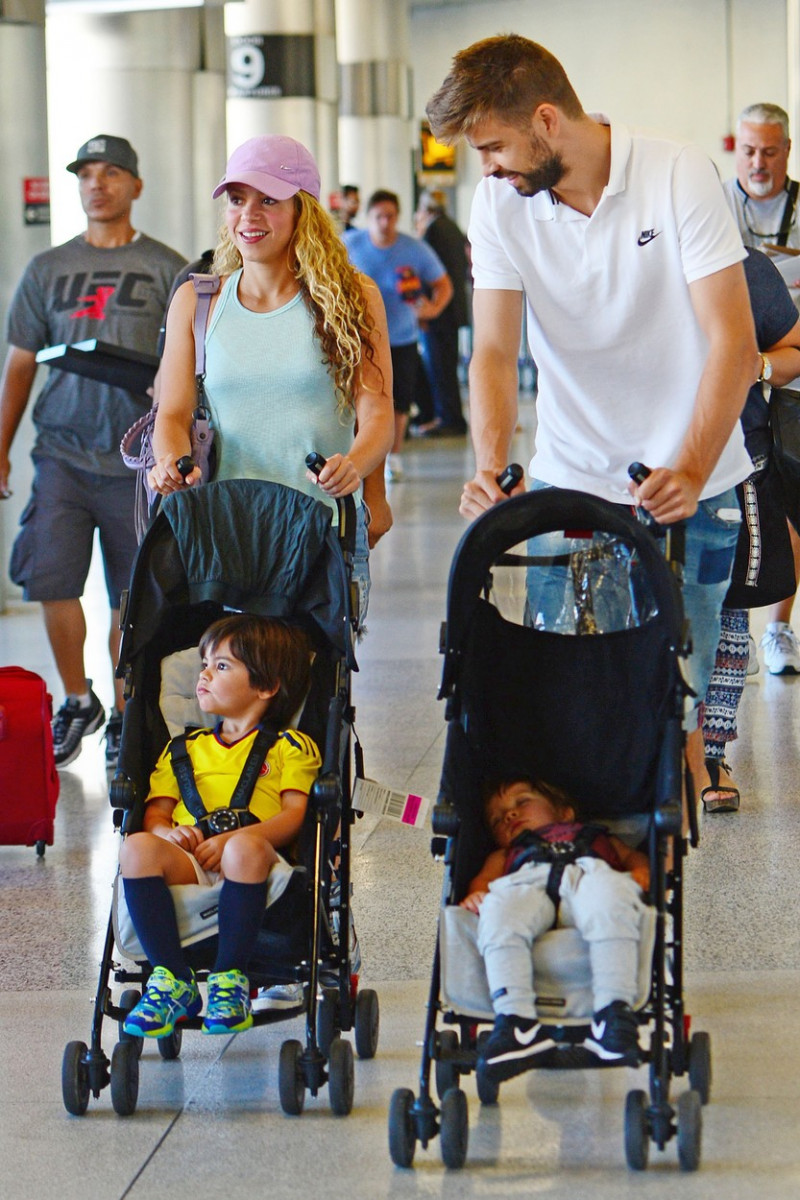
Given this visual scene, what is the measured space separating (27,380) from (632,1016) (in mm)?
3759

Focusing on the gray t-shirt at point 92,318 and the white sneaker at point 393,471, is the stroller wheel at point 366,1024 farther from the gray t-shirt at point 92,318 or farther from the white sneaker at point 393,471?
the white sneaker at point 393,471

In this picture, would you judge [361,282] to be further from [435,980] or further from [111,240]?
[111,240]

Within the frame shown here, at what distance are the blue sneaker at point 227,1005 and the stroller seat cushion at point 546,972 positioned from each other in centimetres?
38

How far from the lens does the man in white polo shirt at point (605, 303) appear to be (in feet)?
10.0

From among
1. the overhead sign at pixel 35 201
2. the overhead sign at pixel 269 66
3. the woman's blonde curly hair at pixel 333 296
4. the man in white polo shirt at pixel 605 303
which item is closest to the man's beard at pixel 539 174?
the man in white polo shirt at pixel 605 303

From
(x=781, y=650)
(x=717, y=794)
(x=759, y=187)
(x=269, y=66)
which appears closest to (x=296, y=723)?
(x=717, y=794)

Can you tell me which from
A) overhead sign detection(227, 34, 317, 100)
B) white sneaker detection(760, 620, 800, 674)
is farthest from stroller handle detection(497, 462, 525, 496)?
overhead sign detection(227, 34, 317, 100)

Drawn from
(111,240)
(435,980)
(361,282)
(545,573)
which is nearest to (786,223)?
(111,240)

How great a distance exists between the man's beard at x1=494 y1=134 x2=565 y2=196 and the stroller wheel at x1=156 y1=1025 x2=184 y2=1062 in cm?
172

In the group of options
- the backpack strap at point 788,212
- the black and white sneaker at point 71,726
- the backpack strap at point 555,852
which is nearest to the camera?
the backpack strap at point 555,852

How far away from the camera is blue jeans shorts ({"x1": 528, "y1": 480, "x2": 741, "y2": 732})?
3.35 meters

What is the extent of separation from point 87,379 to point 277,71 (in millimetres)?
11899

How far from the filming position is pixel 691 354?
10.8ft

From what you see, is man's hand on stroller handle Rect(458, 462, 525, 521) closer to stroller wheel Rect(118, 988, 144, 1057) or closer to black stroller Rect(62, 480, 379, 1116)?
black stroller Rect(62, 480, 379, 1116)
